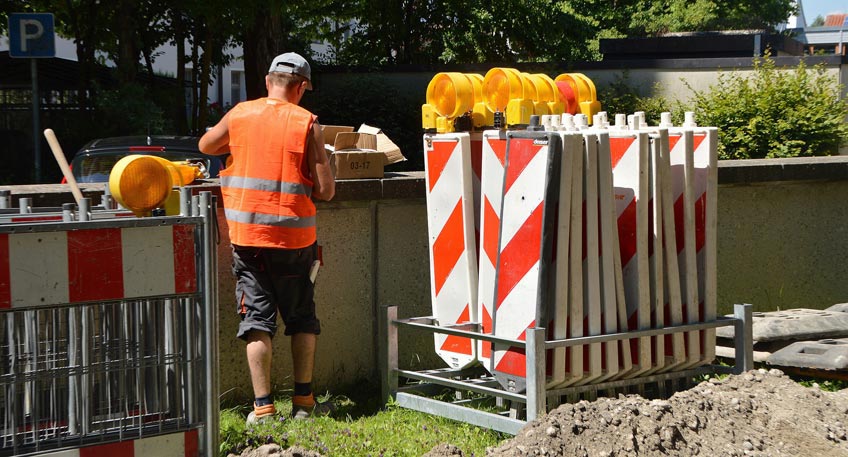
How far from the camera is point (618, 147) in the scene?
19.1 feet

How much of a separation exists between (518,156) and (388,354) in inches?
57.8

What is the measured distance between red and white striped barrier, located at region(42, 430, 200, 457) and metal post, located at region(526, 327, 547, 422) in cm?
175

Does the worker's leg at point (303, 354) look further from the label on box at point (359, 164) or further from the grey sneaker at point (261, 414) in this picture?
the label on box at point (359, 164)

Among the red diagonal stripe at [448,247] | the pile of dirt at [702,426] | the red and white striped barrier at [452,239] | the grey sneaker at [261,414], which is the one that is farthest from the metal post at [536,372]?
the grey sneaker at [261,414]

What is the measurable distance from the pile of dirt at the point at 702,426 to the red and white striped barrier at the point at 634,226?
1.46 feet

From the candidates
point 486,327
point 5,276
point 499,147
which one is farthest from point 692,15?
point 5,276

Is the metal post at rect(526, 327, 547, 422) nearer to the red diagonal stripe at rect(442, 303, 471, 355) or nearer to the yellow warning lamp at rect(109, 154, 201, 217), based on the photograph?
the red diagonal stripe at rect(442, 303, 471, 355)

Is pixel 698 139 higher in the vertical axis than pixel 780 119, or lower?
lower

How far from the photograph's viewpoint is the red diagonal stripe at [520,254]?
540 cm

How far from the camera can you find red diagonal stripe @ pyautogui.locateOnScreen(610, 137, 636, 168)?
18.9ft

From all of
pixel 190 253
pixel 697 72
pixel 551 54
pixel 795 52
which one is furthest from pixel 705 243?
pixel 551 54

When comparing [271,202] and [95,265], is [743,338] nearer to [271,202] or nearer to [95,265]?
[271,202]

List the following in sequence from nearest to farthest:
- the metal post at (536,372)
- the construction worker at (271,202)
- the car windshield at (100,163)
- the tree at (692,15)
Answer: the metal post at (536,372)
the construction worker at (271,202)
the car windshield at (100,163)
the tree at (692,15)

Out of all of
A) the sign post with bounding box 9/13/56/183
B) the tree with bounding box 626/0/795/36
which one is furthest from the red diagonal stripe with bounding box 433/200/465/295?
the tree with bounding box 626/0/795/36
